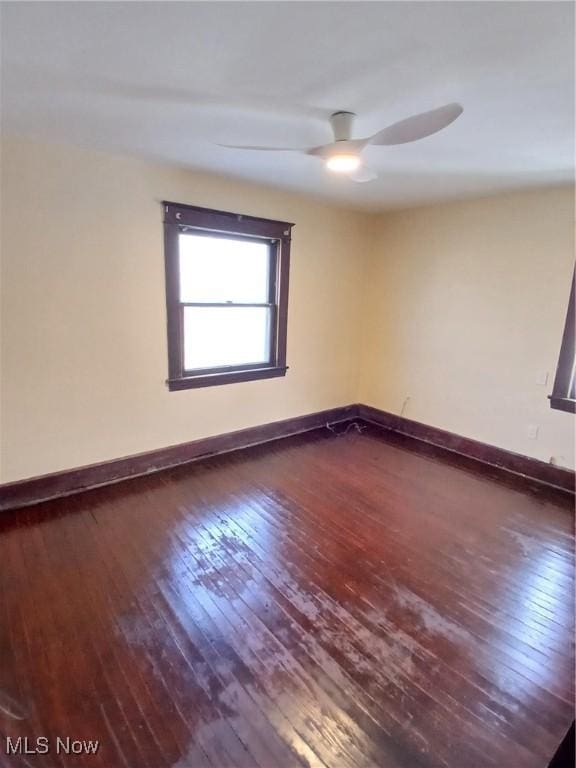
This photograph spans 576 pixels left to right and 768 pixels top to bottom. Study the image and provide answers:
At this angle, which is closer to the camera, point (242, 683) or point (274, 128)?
point (242, 683)

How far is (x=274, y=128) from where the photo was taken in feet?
6.97

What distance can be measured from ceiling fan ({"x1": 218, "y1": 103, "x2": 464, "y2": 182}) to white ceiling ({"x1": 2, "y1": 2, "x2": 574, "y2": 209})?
0.10m

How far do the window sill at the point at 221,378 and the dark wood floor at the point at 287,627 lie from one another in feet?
2.84

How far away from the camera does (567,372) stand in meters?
3.32

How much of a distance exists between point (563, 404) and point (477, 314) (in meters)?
1.08

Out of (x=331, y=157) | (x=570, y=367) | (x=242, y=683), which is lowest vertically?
(x=242, y=683)

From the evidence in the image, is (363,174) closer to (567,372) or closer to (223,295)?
(223,295)

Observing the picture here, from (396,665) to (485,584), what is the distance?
825mm

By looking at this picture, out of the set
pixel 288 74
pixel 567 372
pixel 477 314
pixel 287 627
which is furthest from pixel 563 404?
pixel 288 74

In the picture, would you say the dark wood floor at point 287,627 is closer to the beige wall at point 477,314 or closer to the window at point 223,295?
the beige wall at point 477,314

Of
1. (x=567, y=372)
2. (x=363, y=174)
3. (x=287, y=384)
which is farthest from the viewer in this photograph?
(x=287, y=384)

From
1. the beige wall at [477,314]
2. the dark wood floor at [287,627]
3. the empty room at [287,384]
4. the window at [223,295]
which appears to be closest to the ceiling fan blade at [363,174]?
the empty room at [287,384]

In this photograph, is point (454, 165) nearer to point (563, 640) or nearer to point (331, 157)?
point (331, 157)

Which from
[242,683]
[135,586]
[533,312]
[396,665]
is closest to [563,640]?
[396,665]
